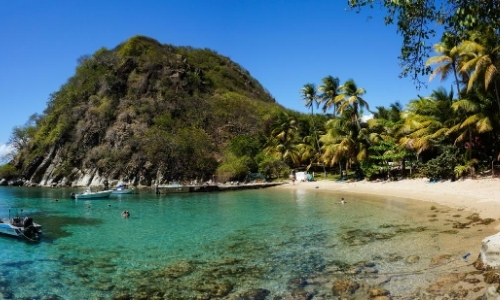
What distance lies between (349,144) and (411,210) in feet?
69.9

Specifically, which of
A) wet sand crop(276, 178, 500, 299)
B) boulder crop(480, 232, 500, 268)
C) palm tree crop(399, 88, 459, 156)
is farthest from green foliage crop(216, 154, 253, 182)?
boulder crop(480, 232, 500, 268)

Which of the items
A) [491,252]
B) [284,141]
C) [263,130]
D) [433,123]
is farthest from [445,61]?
[263,130]

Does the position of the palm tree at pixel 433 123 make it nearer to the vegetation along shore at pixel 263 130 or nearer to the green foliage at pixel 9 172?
the vegetation along shore at pixel 263 130

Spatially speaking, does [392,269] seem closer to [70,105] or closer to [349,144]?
[349,144]

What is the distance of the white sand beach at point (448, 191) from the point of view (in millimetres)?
21609

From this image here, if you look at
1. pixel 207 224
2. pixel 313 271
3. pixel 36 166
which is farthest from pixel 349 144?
pixel 36 166

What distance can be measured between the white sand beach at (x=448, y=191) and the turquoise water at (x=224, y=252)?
1.81 metres

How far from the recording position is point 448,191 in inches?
1141

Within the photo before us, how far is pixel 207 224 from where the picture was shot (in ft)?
83.2

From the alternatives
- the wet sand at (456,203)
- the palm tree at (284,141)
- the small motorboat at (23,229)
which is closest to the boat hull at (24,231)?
the small motorboat at (23,229)

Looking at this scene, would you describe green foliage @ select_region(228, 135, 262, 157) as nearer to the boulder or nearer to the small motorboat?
the small motorboat

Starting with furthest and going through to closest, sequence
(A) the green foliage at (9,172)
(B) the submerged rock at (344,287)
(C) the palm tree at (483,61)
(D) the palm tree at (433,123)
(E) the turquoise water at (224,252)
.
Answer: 1. (A) the green foliage at (9,172)
2. (D) the palm tree at (433,123)
3. (C) the palm tree at (483,61)
4. (E) the turquoise water at (224,252)
5. (B) the submerged rock at (344,287)

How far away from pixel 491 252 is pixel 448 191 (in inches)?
803

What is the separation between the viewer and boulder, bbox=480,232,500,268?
10203 mm
